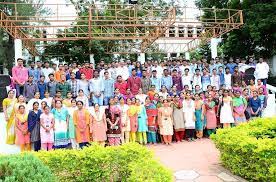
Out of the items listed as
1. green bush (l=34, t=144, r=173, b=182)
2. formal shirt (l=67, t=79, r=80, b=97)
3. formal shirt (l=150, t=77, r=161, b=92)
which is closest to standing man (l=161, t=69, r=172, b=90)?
formal shirt (l=150, t=77, r=161, b=92)

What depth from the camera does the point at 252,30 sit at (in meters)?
17.7

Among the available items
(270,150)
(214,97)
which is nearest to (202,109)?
(214,97)

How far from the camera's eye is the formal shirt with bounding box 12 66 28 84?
10312 millimetres

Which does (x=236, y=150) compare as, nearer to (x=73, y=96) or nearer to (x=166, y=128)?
(x=166, y=128)

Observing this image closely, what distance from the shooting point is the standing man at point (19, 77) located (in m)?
10.3

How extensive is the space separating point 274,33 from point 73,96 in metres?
12.3

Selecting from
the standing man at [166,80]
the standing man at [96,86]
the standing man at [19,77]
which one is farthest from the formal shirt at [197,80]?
the standing man at [19,77]

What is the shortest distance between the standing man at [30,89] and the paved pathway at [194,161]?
3.81 m

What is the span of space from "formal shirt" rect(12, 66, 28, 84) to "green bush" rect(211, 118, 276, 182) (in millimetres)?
6269

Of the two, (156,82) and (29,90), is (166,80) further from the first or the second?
(29,90)

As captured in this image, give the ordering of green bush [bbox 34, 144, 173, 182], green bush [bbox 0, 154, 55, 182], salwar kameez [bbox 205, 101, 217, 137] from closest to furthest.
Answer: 1. green bush [bbox 0, 154, 55, 182]
2. green bush [bbox 34, 144, 173, 182]
3. salwar kameez [bbox 205, 101, 217, 137]

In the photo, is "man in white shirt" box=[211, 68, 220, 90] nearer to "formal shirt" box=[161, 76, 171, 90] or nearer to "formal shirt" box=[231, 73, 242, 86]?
"formal shirt" box=[231, 73, 242, 86]

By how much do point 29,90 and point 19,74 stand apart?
0.81 m

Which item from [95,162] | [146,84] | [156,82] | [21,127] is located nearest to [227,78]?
[156,82]
